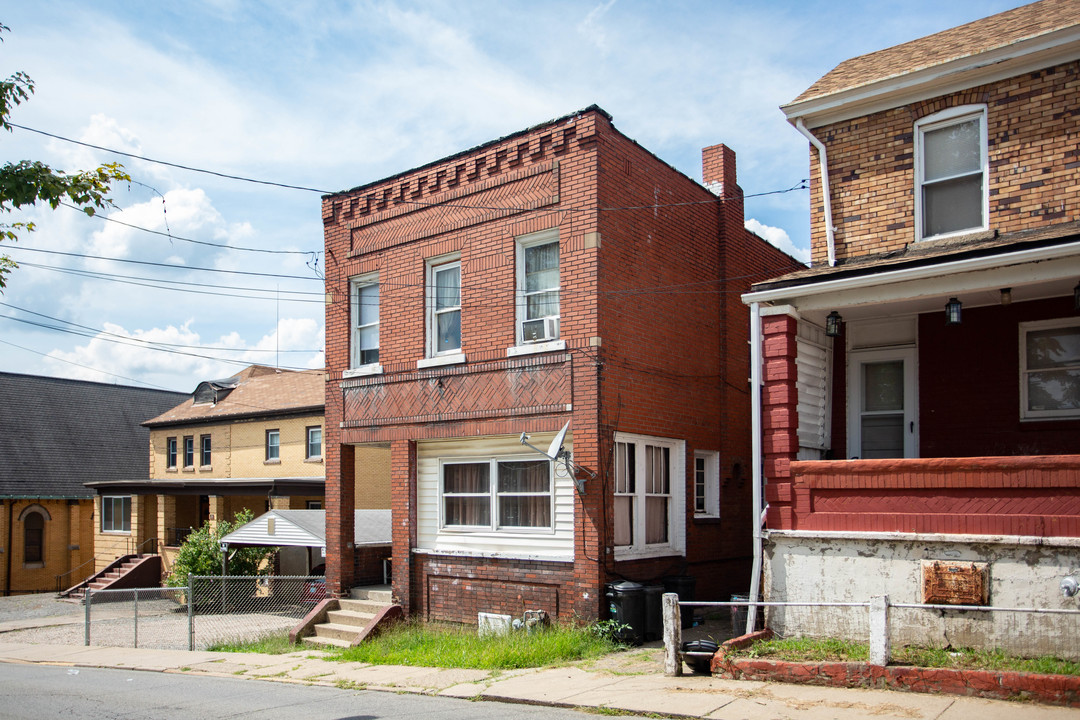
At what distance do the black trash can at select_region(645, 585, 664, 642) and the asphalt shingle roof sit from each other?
93.4ft

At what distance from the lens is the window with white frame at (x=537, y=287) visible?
14.0 m

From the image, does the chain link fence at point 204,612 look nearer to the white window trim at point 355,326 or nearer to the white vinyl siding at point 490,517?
the white vinyl siding at point 490,517

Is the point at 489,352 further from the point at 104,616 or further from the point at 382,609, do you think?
the point at 104,616

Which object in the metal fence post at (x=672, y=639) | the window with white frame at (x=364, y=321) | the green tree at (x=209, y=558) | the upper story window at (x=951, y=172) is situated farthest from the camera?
the green tree at (x=209, y=558)

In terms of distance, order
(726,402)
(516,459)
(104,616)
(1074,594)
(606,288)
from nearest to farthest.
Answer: (1074,594) → (606,288) → (516,459) → (726,402) → (104,616)

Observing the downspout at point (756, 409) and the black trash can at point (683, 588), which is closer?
the downspout at point (756, 409)

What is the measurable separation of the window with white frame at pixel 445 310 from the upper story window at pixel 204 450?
60.3 feet

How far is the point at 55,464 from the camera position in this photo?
35.7 meters

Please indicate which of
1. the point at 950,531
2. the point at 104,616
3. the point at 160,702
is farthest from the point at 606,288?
the point at 104,616

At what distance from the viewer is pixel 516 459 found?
14.4 meters

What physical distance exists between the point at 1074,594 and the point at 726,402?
25.5 ft

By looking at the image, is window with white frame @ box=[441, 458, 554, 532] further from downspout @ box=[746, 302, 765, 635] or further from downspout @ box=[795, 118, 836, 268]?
downspout @ box=[795, 118, 836, 268]

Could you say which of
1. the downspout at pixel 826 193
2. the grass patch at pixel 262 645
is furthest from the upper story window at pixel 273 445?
the downspout at pixel 826 193

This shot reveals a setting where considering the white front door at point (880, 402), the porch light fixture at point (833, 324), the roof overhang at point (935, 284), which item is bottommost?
the white front door at point (880, 402)
